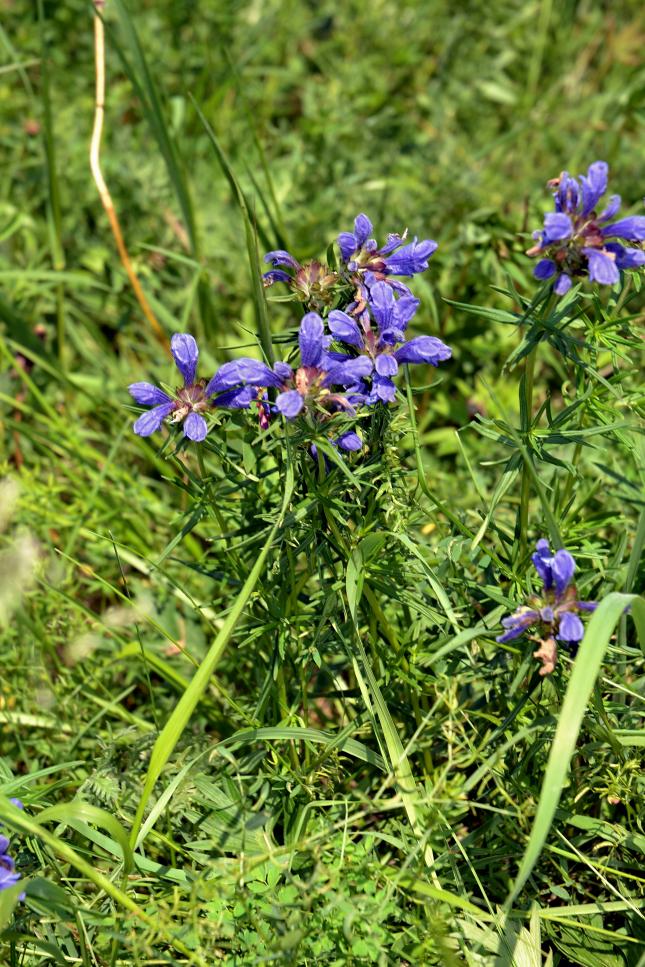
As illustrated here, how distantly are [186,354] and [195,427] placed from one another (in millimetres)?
180

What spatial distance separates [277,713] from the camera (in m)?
2.22

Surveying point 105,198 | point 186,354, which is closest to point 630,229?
point 186,354

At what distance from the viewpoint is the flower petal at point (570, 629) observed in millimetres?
1667

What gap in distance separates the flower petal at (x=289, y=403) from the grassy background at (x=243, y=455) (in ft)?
1.71

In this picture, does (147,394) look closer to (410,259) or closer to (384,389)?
(384,389)

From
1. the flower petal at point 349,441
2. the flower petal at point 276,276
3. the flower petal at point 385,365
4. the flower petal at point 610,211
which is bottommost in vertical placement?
the flower petal at point 349,441

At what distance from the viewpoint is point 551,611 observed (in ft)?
5.72

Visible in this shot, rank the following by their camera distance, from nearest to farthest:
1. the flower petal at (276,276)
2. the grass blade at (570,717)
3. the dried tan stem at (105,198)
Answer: the grass blade at (570,717) → the flower petal at (276,276) → the dried tan stem at (105,198)

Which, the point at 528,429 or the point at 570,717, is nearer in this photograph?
the point at 570,717

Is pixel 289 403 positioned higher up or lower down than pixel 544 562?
higher up

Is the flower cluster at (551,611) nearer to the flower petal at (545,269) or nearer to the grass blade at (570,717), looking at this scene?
the grass blade at (570,717)

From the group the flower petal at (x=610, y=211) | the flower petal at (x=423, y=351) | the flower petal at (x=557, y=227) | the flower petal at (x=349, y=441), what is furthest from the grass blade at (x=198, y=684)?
the flower petal at (x=610, y=211)

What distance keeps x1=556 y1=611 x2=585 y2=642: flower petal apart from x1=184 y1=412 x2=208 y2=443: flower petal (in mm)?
768

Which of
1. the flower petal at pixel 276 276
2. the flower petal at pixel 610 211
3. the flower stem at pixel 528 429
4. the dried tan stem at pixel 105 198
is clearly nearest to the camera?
the flower petal at pixel 610 211
